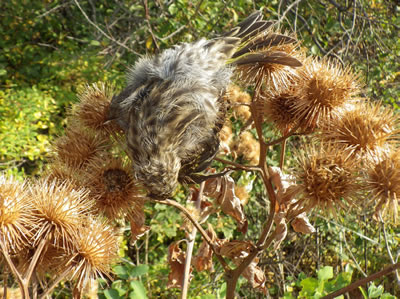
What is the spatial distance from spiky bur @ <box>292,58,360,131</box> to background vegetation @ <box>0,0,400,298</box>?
165 cm

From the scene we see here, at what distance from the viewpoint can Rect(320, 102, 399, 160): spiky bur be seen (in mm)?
1624

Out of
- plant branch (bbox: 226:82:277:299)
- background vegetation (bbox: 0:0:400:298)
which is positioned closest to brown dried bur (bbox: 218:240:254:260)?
plant branch (bbox: 226:82:277:299)

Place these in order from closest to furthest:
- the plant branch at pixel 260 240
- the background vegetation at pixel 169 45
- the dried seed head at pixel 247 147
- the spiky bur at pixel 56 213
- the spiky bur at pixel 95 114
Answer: the spiky bur at pixel 56 213
the plant branch at pixel 260 240
the spiky bur at pixel 95 114
the dried seed head at pixel 247 147
the background vegetation at pixel 169 45

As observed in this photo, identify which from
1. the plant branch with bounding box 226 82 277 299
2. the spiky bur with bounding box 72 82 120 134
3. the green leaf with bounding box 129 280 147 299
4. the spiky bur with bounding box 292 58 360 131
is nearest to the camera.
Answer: the plant branch with bounding box 226 82 277 299

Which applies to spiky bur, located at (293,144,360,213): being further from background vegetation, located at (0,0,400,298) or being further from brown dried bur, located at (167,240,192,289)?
background vegetation, located at (0,0,400,298)

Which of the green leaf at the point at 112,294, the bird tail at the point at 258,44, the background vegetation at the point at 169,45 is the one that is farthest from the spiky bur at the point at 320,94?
the background vegetation at the point at 169,45

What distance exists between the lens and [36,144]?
4359mm

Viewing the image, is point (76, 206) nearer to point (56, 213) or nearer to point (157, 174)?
point (56, 213)

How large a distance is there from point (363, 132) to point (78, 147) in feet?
3.61

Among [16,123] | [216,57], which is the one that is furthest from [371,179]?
[16,123]

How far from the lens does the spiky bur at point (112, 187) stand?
5.54 feet

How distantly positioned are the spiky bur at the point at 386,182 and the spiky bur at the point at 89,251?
92cm

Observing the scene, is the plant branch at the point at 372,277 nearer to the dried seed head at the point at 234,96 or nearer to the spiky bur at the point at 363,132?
the spiky bur at the point at 363,132

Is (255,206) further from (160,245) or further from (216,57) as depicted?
(216,57)
